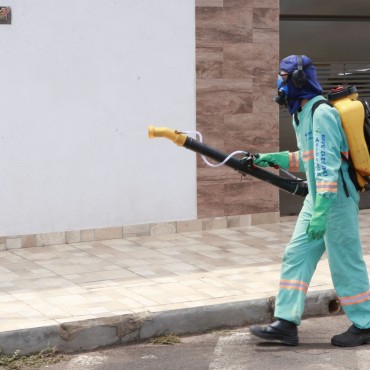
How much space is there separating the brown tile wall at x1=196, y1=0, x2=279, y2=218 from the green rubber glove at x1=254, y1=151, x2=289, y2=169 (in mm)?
3251

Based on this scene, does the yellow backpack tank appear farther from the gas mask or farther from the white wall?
the white wall

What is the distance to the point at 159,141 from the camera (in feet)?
33.7

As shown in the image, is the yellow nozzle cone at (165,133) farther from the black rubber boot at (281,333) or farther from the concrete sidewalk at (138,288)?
the black rubber boot at (281,333)

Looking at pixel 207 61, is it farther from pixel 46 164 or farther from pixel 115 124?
pixel 46 164

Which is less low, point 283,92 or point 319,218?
point 283,92

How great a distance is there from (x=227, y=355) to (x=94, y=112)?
12.2 feet

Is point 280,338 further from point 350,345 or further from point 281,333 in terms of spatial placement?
point 350,345

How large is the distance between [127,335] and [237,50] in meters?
4.25

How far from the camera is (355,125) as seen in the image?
6.73m

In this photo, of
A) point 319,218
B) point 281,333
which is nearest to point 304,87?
point 319,218

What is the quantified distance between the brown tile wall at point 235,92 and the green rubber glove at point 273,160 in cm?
325

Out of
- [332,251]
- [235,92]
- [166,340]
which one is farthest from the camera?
[235,92]

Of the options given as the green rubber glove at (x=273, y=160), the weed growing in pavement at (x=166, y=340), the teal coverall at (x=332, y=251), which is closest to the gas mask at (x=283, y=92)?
the teal coverall at (x=332, y=251)

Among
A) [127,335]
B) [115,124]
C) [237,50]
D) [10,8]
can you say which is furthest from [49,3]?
[127,335]
